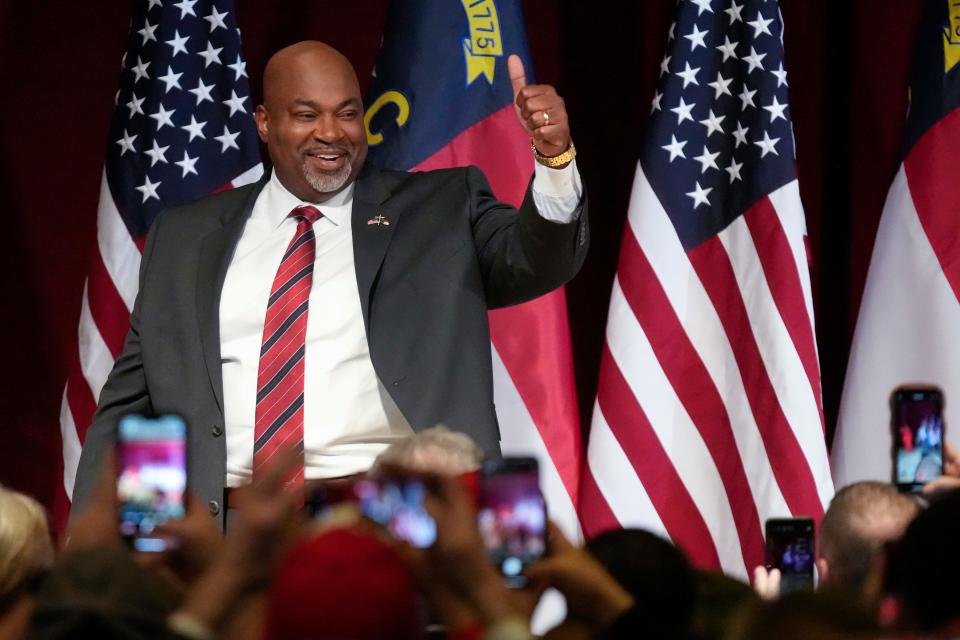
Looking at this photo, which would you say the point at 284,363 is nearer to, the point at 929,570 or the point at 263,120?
the point at 263,120

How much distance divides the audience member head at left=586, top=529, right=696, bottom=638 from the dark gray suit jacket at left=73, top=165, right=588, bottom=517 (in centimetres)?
152

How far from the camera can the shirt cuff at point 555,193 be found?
303 cm

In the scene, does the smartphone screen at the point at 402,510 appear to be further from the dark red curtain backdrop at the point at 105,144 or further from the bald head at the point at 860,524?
the dark red curtain backdrop at the point at 105,144

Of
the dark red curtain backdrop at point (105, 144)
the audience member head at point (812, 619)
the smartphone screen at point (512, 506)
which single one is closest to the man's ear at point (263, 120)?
the dark red curtain backdrop at point (105, 144)

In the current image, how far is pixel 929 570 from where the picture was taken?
1384mm

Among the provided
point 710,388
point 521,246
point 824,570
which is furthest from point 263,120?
point 824,570

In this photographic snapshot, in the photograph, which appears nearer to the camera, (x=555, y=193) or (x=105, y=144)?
(x=555, y=193)

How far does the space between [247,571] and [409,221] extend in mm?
2013

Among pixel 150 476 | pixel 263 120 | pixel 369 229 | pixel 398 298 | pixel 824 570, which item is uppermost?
pixel 263 120

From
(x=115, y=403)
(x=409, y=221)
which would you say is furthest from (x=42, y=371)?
(x=409, y=221)

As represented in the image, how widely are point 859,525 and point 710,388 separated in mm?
1670

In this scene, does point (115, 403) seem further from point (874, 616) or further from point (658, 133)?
point (874, 616)

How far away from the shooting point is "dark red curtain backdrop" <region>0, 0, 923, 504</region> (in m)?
4.66

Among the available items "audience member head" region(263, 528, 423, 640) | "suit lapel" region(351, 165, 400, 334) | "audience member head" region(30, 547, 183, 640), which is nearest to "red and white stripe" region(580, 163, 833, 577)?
"suit lapel" region(351, 165, 400, 334)
